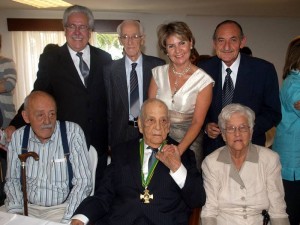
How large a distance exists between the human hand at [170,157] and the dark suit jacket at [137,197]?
0.36 ft

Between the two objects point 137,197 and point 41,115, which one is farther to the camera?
point 41,115

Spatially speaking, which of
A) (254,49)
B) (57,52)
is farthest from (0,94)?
(254,49)

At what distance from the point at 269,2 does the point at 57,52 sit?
178 inches

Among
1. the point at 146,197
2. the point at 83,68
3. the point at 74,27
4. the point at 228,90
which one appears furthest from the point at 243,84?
the point at 74,27

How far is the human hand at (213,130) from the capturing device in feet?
8.04

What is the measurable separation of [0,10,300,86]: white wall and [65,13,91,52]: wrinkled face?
204 inches

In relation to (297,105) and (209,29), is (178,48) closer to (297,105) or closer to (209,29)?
(297,105)

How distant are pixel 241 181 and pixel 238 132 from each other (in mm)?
305

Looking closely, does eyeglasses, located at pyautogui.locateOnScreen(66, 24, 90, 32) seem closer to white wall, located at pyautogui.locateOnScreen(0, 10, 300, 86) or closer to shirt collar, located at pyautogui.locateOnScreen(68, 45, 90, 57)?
shirt collar, located at pyautogui.locateOnScreen(68, 45, 90, 57)

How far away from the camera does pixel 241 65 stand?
2523 mm

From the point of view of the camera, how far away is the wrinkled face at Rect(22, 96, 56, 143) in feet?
7.58

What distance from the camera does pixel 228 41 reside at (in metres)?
2.47

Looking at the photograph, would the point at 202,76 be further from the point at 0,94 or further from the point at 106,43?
the point at 106,43

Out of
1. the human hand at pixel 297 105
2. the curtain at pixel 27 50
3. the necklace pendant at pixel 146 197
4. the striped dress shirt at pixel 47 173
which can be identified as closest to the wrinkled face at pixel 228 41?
the human hand at pixel 297 105
